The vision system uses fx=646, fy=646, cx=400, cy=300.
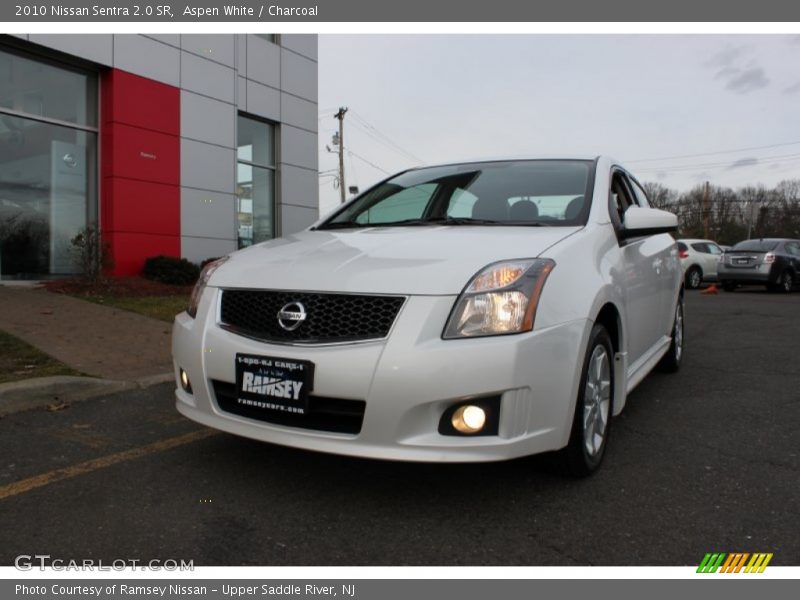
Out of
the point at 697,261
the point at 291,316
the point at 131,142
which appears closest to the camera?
the point at 291,316

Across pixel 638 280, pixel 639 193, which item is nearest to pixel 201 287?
pixel 638 280

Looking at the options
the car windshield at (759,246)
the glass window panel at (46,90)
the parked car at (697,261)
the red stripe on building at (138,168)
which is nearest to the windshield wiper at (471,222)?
the red stripe on building at (138,168)

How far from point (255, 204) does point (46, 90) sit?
4850 millimetres

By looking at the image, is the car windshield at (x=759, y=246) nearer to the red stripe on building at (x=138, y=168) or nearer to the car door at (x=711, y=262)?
the car door at (x=711, y=262)

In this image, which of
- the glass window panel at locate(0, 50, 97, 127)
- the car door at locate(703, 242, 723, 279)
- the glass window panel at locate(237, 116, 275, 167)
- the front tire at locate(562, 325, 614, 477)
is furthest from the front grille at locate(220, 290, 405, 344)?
the car door at locate(703, 242, 723, 279)

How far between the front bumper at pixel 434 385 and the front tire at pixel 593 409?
189mm

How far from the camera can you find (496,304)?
2.46 m

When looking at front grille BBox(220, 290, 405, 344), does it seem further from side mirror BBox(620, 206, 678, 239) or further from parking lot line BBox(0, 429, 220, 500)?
side mirror BBox(620, 206, 678, 239)

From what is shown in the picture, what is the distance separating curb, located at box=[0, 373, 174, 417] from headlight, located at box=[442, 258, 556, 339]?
10.2ft

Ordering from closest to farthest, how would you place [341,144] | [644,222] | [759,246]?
[644,222]
[759,246]
[341,144]

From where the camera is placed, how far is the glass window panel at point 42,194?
10.2m

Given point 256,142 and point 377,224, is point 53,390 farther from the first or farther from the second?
point 256,142

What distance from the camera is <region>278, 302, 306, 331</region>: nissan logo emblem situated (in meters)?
2.57

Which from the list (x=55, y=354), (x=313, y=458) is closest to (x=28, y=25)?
(x=55, y=354)
